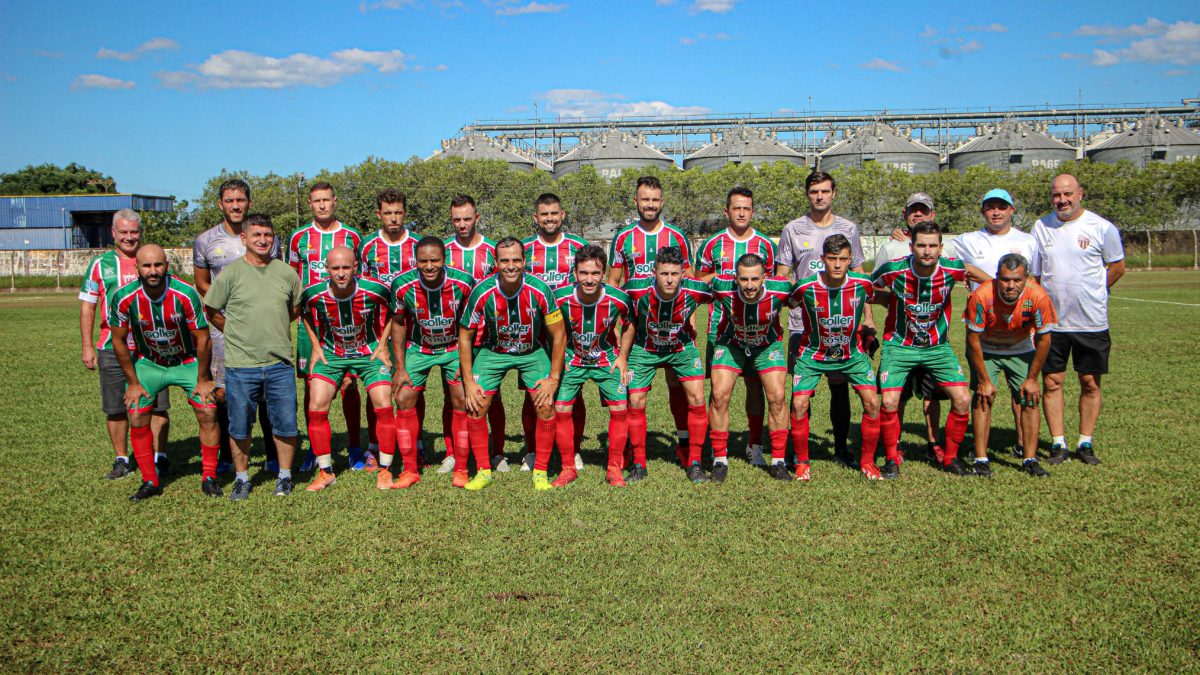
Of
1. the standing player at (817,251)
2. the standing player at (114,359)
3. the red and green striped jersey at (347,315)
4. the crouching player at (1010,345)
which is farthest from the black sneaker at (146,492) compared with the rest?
the crouching player at (1010,345)

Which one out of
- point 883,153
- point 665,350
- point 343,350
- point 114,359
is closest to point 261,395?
point 343,350

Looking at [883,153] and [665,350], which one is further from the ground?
[883,153]

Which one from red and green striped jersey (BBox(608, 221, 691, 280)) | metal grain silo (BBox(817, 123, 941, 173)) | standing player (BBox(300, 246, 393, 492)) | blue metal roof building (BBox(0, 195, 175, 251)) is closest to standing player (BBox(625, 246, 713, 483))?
red and green striped jersey (BBox(608, 221, 691, 280))

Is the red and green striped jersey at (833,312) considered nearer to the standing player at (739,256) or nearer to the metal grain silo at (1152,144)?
the standing player at (739,256)

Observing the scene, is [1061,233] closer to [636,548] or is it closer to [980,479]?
[980,479]

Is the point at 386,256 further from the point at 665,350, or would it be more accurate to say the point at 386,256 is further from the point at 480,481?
the point at 665,350

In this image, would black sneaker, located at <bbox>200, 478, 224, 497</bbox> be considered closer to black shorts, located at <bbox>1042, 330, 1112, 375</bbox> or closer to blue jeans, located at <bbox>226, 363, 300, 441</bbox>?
blue jeans, located at <bbox>226, 363, 300, 441</bbox>

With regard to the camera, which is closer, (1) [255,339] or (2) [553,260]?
(1) [255,339]

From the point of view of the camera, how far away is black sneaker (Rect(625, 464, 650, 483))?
6.79m

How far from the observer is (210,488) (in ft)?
21.2

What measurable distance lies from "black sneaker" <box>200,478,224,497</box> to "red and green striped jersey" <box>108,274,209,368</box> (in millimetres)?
1050

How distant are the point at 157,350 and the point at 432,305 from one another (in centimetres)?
217

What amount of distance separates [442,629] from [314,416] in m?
3.08

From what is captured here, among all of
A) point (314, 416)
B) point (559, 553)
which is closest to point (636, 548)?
point (559, 553)
